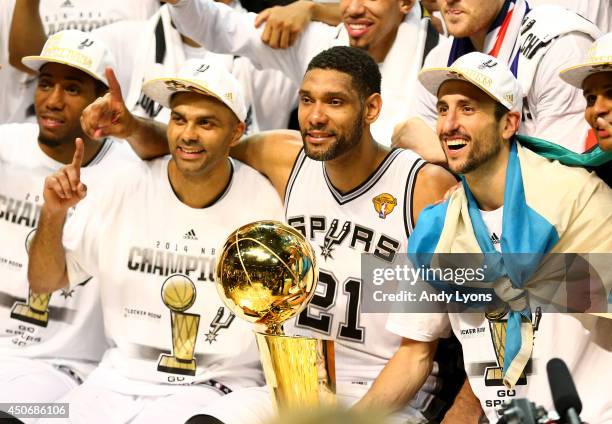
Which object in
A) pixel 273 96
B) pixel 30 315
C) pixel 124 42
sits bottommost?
pixel 30 315

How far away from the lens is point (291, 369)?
2.22 meters

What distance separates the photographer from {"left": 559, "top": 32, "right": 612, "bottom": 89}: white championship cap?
3.00m

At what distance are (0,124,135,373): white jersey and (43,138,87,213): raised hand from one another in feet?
1.18

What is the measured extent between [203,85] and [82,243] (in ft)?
2.62

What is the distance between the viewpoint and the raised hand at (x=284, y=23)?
4117mm

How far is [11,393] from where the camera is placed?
12.0 feet

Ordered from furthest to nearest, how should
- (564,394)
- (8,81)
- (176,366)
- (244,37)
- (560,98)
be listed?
(8,81), (244,37), (176,366), (560,98), (564,394)

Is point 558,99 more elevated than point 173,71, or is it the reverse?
point 558,99

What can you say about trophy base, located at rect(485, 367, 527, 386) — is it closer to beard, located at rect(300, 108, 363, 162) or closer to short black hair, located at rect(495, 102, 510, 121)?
short black hair, located at rect(495, 102, 510, 121)

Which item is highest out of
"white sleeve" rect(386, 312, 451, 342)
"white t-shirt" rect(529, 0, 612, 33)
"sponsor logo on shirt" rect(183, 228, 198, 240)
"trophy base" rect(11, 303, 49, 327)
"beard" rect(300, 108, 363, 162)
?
"white t-shirt" rect(529, 0, 612, 33)

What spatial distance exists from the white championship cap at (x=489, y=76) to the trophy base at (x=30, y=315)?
1.90 metres

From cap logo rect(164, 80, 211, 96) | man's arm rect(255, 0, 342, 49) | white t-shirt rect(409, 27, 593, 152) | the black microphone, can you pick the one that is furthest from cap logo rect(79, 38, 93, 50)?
the black microphone

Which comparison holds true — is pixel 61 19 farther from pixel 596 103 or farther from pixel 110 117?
pixel 596 103

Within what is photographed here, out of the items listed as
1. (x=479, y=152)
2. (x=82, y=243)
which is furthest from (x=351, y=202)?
(x=82, y=243)
